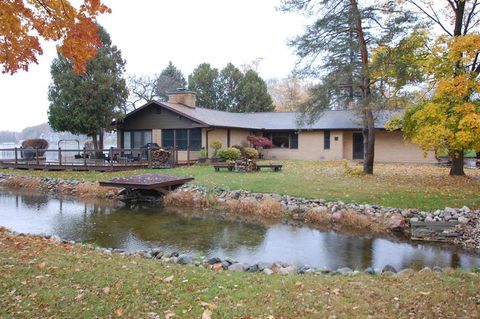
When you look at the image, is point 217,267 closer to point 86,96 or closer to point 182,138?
point 182,138

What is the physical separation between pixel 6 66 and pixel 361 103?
13.2 metres

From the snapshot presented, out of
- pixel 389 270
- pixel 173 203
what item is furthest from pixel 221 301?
pixel 173 203

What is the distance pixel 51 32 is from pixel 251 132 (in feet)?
75.3

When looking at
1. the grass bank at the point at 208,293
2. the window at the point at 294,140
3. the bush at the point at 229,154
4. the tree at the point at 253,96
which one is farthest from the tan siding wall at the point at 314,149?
the grass bank at the point at 208,293

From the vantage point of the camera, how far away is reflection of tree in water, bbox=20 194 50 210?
14695 millimetres

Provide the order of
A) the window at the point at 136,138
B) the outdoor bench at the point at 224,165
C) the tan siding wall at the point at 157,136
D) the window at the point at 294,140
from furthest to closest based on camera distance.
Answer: the window at the point at 294,140, the window at the point at 136,138, the tan siding wall at the point at 157,136, the outdoor bench at the point at 224,165

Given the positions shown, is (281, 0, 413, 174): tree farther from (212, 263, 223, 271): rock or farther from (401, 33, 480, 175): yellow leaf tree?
(212, 263, 223, 271): rock

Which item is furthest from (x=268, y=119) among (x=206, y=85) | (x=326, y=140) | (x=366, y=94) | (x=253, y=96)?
(x=366, y=94)

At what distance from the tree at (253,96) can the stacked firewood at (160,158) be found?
18757 millimetres

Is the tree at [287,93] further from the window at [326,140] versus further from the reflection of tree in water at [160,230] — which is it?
the reflection of tree in water at [160,230]

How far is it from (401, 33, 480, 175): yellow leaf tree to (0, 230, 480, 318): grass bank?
288 inches

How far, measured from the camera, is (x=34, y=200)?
51.8 feet

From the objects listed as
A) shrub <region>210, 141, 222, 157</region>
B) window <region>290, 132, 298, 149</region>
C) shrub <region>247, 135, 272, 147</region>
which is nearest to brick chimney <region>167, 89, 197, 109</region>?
shrub <region>210, 141, 222, 157</region>

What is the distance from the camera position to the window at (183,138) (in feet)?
80.3
